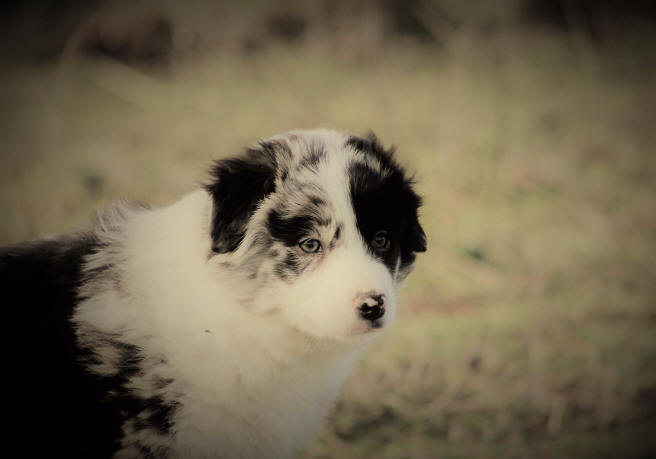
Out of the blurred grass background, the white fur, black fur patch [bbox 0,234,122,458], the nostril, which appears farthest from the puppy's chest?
the blurred grass background

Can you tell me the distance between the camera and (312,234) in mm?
2746

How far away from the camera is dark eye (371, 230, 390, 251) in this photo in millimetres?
2872

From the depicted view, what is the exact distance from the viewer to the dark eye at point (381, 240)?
2.87 m

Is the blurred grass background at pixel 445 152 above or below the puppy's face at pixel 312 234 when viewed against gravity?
above

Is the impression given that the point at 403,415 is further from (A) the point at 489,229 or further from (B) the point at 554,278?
(A) the point at 489,229

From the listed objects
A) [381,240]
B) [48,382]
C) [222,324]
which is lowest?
[48,382]

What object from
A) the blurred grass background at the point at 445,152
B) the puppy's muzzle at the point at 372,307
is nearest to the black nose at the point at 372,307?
the puppy's muzzle at the point at 372,307

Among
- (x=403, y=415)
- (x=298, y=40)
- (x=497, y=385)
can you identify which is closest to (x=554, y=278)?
(x=497, y=385)

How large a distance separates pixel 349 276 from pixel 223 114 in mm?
6401

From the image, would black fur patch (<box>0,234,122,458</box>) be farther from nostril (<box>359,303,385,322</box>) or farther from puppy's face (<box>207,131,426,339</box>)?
nostril (<box>359,303,385,322</box>)

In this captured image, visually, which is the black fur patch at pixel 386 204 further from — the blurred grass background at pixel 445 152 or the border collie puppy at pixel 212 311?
the blurred grass background at pixel 445 152

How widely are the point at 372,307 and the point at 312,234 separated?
0.44 m

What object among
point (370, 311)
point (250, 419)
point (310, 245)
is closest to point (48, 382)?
point (250, 419)

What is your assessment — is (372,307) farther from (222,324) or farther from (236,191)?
(236,191)
